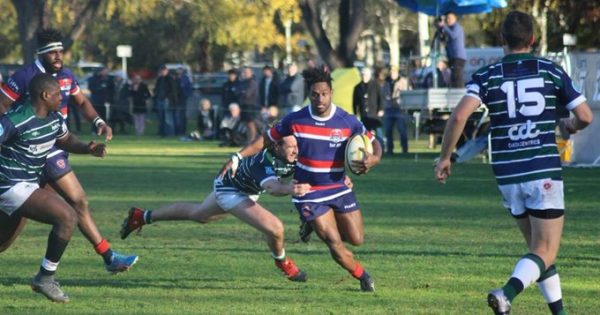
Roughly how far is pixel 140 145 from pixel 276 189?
27.8 meters

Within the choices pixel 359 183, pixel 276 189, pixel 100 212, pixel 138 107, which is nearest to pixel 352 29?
pixel 138 107

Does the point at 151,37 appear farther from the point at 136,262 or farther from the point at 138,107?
the point at 136,262

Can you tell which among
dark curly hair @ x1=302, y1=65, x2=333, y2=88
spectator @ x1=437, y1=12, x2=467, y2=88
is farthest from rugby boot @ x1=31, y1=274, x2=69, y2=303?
spectator @ x1=437, y1=12, x2=467, y2=88

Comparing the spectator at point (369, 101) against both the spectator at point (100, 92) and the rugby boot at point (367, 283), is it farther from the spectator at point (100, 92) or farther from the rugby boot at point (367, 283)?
the rugby boot at point (367, 283)

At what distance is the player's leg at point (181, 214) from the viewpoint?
12641 mm

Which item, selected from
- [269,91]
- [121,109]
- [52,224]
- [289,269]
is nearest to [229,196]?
[289,269]

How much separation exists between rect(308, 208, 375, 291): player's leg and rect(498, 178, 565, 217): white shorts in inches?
102

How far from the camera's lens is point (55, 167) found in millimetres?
12586

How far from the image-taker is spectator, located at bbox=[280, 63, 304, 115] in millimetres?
38125

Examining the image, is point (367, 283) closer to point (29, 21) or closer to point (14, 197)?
point (14, 197)

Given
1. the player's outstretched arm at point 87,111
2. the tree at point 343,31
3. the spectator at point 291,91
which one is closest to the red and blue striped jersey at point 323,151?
the player's outstretched arm at point 87,111

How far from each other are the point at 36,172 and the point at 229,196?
1.64m

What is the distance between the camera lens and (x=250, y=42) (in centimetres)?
6438

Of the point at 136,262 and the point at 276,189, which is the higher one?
the point at 276,189
